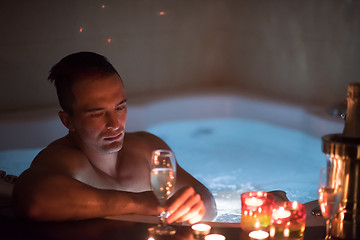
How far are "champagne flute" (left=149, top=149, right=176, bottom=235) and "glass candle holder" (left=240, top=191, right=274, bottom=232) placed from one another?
172 mm

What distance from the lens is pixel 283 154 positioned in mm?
3256

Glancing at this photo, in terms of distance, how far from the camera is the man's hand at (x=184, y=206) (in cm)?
126

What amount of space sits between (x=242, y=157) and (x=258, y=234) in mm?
2026

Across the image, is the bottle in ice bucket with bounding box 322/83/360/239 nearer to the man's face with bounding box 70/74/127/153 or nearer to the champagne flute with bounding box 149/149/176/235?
the champagne flute with bounding box 149/149/176/235

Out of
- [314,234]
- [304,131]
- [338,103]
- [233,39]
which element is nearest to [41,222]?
[314,234]

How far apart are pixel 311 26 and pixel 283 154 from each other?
117 cm

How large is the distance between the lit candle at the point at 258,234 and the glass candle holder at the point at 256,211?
0.01 m

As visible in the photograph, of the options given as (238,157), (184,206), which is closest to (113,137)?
(184,206)

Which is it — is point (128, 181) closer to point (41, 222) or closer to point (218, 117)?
point (41, 222)

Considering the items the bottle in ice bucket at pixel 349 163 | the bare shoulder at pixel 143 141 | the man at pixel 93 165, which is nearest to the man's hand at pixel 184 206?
the man at pixel 93 165

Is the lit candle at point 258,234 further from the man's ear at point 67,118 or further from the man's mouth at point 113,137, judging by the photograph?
the man's ear at point 67,118

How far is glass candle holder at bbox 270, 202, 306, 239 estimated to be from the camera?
116 cm

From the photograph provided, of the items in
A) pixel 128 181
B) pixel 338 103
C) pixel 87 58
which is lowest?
pixel 128 181

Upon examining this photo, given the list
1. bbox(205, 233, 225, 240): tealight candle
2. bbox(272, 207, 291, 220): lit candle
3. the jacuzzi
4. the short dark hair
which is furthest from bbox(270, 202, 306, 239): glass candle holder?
the jacuzzi
